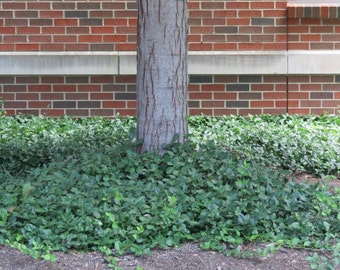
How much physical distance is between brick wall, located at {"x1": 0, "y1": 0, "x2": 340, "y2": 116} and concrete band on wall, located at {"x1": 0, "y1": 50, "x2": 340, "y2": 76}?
86mm

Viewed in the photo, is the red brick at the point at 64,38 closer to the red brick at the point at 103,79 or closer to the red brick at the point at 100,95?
the red brick at the point at 103,79

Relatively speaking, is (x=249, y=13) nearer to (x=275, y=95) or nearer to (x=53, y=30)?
(x=275, y=95)

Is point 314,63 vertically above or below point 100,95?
above

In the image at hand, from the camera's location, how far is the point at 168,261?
430 cm

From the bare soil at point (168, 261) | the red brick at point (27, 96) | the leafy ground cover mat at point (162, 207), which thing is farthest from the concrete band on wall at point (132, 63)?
the bare soil at point (168, 261)

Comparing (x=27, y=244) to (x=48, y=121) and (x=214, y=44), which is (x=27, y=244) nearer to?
(x=48, y=121)

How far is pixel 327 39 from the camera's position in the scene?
9.03 metres

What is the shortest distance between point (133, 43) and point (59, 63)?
944 millimetres

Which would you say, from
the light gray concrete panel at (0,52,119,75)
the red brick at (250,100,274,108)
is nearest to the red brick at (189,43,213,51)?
the red brick at (250,100,274,108)

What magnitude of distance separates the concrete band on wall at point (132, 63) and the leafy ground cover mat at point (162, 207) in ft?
9.02

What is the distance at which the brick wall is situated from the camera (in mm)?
8984

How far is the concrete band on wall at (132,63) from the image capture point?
8906mm

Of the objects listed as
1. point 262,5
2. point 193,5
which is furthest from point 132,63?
point 262,5

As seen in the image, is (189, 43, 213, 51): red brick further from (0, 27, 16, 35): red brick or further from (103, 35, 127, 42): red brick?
A: (0, 27, 16, 35): red brick
